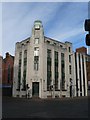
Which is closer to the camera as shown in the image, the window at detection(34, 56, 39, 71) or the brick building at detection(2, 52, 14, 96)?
the window at detection(34, 56, 39, 71)

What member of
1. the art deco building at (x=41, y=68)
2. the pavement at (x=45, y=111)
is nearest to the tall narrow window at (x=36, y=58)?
the art deco building at (x=41, y=68)

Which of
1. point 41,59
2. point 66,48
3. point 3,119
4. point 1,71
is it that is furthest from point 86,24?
point 1,71

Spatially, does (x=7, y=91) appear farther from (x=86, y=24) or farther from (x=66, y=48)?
(x=86, y=24)

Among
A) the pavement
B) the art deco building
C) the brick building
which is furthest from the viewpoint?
the brick building

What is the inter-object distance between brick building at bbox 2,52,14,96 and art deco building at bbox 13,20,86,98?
4092mm

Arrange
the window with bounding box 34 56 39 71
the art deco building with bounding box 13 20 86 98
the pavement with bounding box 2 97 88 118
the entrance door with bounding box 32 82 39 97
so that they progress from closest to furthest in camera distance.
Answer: the pavement with bounding box 2 97 88 118
the entrance door with bounding box 32 82 39 97
the art deco building with bounding box 13 20 86 98
the window with bounding box 34 56 39 71

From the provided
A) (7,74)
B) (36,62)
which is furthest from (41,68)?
(7,74)

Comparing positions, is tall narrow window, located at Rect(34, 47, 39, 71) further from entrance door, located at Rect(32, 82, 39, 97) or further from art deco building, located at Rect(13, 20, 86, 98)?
entrance door, located at Rect(32, 82, 39, 97)

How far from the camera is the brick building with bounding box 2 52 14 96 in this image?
→ 61.8 meters

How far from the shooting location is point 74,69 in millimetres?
63812

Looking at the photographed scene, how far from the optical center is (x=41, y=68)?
5331cm

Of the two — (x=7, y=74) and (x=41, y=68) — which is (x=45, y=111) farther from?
(x=7, y=74)

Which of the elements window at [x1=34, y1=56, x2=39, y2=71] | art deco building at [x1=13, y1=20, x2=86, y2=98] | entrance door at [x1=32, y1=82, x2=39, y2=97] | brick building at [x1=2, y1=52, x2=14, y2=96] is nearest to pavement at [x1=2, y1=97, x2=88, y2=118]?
entrance door at [x1=32, y1=82, x2=39, y2=97]

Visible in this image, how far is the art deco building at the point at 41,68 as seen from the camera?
53406mm
